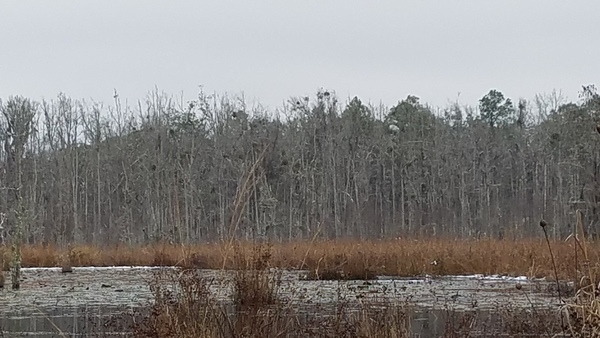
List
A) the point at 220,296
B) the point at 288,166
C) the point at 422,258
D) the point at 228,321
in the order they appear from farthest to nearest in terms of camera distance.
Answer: the point at 288,166, the point at 422,258, the point at 220,296, the point at 228,321

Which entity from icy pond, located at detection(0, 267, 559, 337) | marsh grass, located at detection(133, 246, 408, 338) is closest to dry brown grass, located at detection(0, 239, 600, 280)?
icy pond, located at detection(0, 267, 559, 337)

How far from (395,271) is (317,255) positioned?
5.35ft

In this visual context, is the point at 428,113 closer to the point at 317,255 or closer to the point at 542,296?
the point at 317,255

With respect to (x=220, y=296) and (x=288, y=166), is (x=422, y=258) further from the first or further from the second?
(x=288, y=166)

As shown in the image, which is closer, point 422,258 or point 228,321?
point 228,321

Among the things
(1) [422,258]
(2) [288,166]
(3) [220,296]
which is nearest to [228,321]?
(3) [220,296]

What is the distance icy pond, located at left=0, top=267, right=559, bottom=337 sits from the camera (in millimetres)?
7430

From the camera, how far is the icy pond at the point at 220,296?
7.43 m

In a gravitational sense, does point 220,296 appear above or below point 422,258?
above

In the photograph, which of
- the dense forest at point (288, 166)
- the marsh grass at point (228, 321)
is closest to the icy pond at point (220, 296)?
the marsh grass at point (228, 321)

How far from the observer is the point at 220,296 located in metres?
6.60

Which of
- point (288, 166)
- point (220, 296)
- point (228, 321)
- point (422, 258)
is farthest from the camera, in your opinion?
point (288, 166)

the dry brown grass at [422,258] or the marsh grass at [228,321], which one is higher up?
the marsh grass at [228,321]

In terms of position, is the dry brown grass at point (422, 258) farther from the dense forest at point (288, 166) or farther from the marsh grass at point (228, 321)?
the dense forest at point (288, 166)
